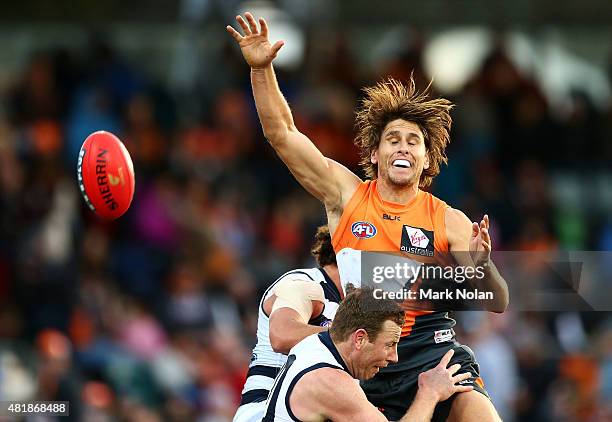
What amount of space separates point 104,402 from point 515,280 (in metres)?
4.03

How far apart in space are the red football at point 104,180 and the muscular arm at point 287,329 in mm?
1302

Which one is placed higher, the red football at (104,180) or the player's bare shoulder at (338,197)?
the red football at (104,180)

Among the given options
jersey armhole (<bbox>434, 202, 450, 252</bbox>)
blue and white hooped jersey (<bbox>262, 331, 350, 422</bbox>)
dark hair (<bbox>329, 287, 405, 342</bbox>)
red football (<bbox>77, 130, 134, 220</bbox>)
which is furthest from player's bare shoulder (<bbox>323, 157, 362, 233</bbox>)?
red football (<bbox>77, 130, 134, 220</bbox>)

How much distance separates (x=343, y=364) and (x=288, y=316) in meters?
0.81

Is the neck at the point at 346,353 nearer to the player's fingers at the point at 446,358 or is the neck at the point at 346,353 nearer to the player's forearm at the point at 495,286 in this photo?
the player's fingers at the point at 446,358

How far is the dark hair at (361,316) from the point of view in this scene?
23.8 ft

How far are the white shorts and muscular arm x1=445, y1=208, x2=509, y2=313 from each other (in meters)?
1.48

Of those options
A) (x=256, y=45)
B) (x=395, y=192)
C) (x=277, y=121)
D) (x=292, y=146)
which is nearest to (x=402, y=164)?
(x=395, y=192)

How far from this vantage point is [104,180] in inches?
336

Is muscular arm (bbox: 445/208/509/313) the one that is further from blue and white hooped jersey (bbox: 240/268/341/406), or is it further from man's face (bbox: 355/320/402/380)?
blue and white hooped jersey (bbox: 240/268/341/406)

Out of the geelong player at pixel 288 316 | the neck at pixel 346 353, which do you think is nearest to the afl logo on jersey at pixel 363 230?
the geelong player at pixel 288 316

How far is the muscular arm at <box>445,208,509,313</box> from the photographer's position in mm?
7668

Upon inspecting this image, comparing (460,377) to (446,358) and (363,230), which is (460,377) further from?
(363,230)

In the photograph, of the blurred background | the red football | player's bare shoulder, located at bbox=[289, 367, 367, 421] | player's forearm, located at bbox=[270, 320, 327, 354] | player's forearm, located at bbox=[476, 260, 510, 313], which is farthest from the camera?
the blurred background
